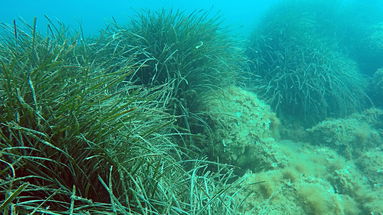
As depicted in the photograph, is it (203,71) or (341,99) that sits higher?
(203,71)

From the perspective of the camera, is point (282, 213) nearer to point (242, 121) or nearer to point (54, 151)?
point (242, 121)

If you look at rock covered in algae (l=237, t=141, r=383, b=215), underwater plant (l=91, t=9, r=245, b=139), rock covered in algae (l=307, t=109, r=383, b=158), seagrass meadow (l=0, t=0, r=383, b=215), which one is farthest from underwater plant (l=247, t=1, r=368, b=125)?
underwater plant (l=91, t=9, r=245, b=139)

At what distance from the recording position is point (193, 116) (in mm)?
3537

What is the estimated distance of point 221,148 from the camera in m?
3.58

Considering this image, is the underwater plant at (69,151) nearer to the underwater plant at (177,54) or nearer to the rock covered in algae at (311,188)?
the rock covered in algae at (311,188)

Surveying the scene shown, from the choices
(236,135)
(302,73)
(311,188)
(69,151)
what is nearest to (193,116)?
(236,135)

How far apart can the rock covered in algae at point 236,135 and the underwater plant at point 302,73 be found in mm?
1478

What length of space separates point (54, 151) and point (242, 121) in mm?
2710

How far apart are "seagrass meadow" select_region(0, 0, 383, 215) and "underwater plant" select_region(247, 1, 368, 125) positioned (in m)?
0.03

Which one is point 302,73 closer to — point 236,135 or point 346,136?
point 346,136

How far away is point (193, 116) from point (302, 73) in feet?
10.0

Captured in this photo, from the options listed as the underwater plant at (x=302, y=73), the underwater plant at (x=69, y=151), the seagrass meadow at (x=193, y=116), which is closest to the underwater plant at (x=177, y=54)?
the seagrass meadow at (x=193, y=116)

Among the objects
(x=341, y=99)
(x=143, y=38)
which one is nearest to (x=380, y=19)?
(x=341, y=99)

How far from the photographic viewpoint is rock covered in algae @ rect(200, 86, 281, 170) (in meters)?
3.59
